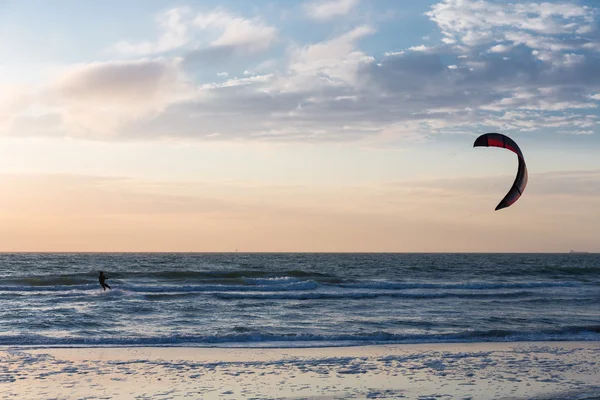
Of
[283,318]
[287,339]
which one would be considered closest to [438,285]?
[283,318]

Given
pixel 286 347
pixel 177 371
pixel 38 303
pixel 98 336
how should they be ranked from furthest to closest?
1. pixel 38 303
2. pixel 98 336
3. pixel 286 347
4. pixel 177 371

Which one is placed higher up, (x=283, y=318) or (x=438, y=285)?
(x=283, y=318)

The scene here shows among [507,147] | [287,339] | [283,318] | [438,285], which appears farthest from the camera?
[438,285]

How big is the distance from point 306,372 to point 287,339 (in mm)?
4704

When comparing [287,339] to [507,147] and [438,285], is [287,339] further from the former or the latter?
[438,285]

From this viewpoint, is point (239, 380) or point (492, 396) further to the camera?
point (239, 380)

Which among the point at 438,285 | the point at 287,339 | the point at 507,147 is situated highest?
the point at 507,147

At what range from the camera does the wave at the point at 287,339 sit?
53.2 ft

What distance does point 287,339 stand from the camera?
16984mm

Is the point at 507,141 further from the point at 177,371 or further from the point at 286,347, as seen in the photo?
the point at 177,371

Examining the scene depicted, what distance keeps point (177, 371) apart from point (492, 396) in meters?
6.04

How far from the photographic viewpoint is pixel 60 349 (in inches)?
596

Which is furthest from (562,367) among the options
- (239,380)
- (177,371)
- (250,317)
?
(250,317)

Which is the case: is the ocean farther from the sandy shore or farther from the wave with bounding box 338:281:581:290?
the wave with bounding box 338:281:581:290
